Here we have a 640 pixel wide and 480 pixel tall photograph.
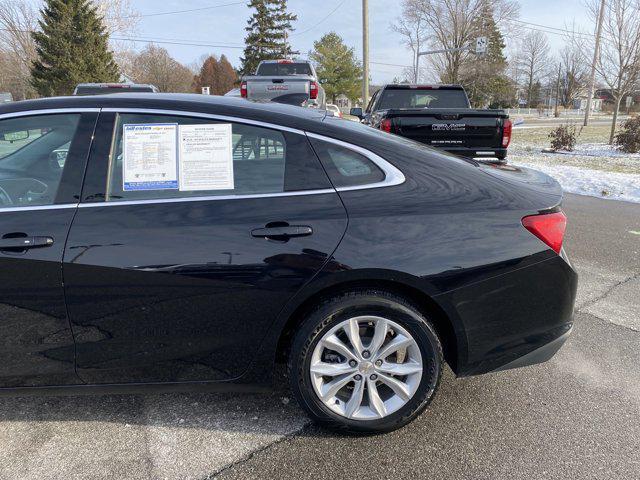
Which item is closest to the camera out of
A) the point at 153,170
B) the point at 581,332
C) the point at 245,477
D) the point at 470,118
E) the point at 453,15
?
the point at 245,477

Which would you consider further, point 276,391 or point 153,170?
point 276,391

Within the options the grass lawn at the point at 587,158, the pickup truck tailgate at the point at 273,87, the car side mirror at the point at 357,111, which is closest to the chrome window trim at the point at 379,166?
the car side mirror at the point at 357,111

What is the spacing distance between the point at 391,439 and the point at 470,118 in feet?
18.0

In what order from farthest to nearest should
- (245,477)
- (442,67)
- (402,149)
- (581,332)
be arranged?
(442,67), (581,332), (402,149), (245,477)

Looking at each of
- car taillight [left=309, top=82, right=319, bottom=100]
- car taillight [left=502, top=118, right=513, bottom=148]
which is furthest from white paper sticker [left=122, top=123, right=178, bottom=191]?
car taillight [left=309, top=82, right=319, bottom=100]

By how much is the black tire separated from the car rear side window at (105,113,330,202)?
1.93 feet

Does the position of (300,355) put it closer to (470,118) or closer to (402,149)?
(402,149)

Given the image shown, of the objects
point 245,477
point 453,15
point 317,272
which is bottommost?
point 245,477

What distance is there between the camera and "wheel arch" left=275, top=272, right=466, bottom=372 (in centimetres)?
229

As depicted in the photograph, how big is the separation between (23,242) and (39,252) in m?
0.08

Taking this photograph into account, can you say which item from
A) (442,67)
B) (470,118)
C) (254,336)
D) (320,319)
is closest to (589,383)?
(320,319)

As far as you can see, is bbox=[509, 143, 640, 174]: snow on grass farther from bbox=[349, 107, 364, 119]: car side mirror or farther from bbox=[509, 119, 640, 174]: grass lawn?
bbox=[349, 107, 364, 119]: car side mirror


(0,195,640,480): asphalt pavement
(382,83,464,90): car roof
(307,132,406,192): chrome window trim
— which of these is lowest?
(0,195,640,480): asphalt pavement

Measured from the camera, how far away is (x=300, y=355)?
233 cm
